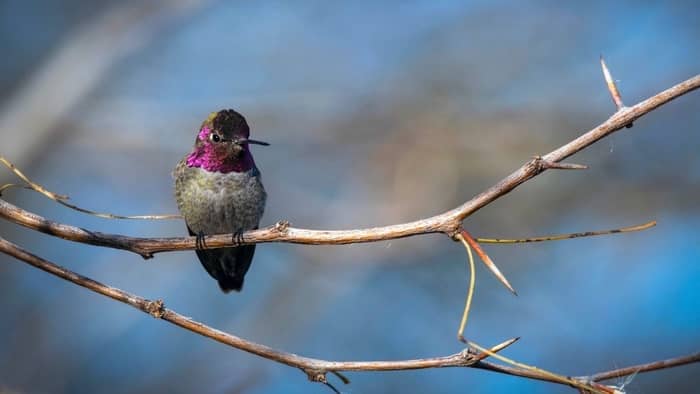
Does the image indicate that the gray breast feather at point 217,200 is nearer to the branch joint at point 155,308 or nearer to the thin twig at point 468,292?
the branch joint at point 155,308

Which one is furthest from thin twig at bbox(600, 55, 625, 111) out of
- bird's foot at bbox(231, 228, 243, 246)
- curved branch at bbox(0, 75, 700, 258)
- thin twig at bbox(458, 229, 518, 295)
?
bird's foot at bbox(231, 228, 243, 246)

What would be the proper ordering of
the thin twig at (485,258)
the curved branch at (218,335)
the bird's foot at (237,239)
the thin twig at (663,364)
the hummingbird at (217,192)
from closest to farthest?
the thin twig at (663,364) → the thin twig at (485,258) → the curved branch at (218,335) → the bird's foot at (237,239) → the hummingbird at (217,192)

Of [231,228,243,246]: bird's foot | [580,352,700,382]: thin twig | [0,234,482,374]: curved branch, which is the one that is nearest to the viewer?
[580,352,700,382]: thin twig

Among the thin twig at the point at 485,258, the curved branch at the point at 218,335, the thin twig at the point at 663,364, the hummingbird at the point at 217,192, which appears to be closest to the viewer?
the thin twig at the point at 663,364

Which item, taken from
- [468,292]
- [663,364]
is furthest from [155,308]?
[663,364]

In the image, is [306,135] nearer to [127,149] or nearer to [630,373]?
[127,149]

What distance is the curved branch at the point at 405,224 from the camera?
5.85 ft

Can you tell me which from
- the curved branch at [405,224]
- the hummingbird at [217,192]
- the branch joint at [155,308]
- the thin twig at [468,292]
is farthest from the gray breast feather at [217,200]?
the thin twig at [468,292]

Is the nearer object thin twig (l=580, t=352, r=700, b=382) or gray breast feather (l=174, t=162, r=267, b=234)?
thin twig (l=580, t=352, r=700, b=382)

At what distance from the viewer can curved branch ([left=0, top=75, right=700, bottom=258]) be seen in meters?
1.78

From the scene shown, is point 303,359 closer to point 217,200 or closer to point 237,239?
point 237,239

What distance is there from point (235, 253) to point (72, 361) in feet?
21.6

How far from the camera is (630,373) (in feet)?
5.49

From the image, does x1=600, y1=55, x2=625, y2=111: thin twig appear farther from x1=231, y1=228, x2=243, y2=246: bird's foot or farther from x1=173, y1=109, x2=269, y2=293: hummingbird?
x1=173, y1=109, x2=269, y2=293: hummingbird
